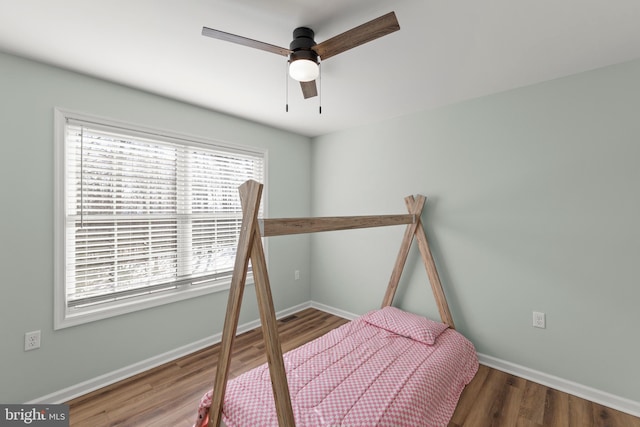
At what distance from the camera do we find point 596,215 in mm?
2068

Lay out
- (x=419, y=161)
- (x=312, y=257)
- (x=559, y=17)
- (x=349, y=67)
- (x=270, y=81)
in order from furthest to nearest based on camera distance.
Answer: (x=312, y=257) < (x=419, y=161) < (x=270, y=81) < (x=349, y=67) < (x=559, y=17)

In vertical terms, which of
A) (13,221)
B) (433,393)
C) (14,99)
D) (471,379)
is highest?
(14,99)

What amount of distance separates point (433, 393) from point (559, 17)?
2.31 m

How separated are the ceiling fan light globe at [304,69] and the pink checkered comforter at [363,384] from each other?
1.84 m

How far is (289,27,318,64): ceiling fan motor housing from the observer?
157 centimetres

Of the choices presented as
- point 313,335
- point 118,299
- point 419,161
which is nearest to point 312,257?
point 313,335

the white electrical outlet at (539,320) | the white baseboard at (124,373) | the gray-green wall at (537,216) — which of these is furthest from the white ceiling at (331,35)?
the white baseboard at (124,373)

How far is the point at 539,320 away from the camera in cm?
228

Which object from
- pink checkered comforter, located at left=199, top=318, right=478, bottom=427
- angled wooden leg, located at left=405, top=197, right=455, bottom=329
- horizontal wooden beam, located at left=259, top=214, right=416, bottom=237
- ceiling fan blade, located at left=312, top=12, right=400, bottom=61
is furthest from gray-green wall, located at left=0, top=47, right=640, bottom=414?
ceiling fan blade, located at left=312, top=12, right=400, bottom=61

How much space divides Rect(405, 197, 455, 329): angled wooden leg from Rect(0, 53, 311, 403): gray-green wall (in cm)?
233

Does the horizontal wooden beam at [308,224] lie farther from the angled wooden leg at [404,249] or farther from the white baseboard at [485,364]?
the white baseboard at [485,364]

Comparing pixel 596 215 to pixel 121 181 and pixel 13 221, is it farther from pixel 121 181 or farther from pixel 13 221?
pixel 13 221

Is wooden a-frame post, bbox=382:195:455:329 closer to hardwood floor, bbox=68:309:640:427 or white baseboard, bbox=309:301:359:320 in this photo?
hardwood floor, bbox=68:309:640:427

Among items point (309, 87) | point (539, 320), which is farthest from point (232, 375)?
point (539, 320)
